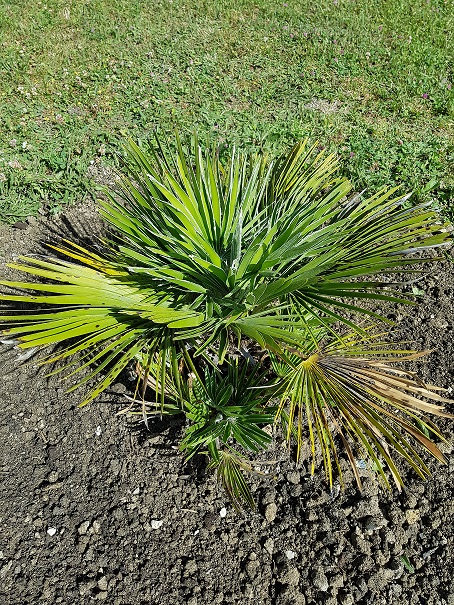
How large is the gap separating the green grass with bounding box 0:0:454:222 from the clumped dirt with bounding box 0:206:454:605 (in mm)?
1683

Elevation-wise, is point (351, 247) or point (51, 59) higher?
point (51, 59)

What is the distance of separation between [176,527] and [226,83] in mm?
3751

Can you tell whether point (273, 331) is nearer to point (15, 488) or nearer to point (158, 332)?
point (158, 332)

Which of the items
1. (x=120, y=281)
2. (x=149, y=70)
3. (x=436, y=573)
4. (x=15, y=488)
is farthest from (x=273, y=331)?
(x=149, y=70)

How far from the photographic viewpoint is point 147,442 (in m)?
2.20

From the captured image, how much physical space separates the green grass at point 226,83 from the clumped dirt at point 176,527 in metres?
1.68

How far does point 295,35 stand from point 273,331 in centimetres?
450

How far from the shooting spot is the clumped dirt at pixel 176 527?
6.06 feet

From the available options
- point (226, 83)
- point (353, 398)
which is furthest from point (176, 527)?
point (226, 83)

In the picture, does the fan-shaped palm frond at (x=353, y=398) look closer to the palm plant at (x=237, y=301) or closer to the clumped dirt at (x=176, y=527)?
the palm plant at (x=237, y=301)

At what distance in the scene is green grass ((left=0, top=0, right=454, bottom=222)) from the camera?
3.65 metres

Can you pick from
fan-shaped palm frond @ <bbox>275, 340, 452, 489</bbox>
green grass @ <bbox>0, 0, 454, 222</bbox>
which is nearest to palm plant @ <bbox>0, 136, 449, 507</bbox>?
fan-shaped palm frond @ <bbox>275, 340, 452, 489</bbox>

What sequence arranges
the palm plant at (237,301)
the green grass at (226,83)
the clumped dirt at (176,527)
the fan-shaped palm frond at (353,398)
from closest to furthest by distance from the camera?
1. the fan-shaped palm frond at (353,398)
2. the palm plant at (237,301)
3. the clumped dirt at (176,527)
4. the green grass at (226,83)

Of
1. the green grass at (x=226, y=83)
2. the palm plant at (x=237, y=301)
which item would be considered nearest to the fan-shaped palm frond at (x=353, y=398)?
the palm plant at (x=237, y=301)
